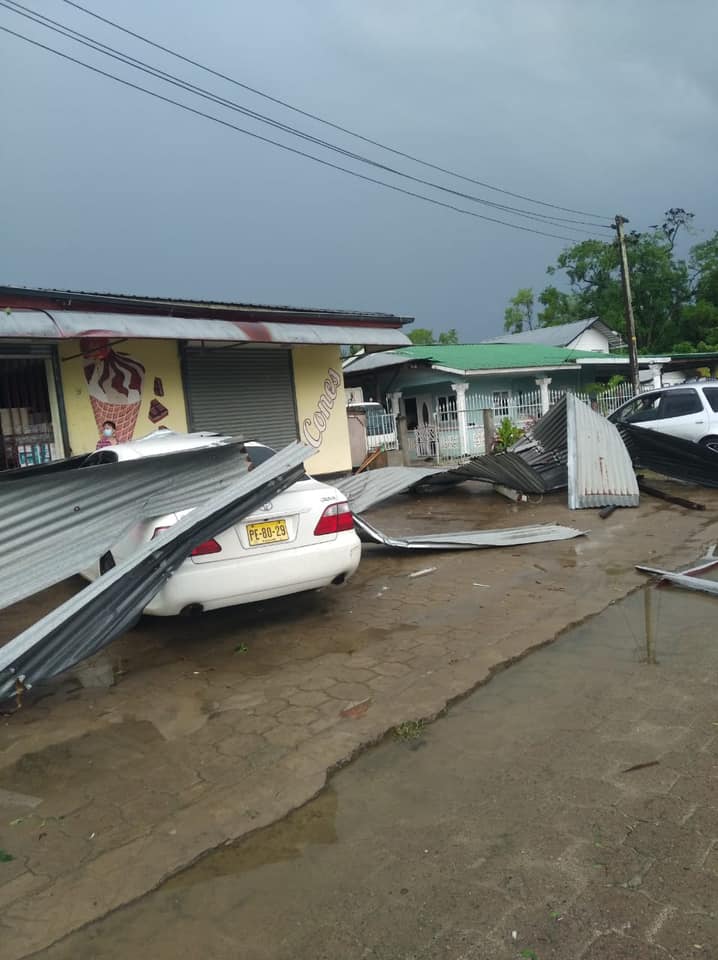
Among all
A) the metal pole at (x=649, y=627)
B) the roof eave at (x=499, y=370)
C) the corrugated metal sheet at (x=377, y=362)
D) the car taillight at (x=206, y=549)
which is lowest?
the metal pole at (x=649, y=627)

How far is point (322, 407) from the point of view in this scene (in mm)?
15133

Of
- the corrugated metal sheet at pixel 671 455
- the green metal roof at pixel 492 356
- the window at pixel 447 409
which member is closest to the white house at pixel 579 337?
the green metal roof at pixel 492 356

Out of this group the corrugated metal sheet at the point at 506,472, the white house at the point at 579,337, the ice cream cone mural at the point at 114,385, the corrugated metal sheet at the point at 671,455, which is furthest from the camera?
the white house at the point at 579,337

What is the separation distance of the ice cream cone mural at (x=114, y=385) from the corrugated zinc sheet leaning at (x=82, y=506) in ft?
22.7

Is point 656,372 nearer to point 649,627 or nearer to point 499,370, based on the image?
point 499,370

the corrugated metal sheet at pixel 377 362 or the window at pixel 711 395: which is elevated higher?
the corrugated metal sheet at pixel 377 362

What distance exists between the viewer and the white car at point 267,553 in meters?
4.86

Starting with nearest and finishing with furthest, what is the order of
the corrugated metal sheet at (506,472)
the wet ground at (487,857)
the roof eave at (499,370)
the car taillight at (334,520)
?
the wet ground at (487,857) → the car taillight at (334,520) → the corrugated metal sheet at (506,472) → the roof eave at (499,370)

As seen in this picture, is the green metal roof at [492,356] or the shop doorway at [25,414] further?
the green metal roof at [492,356]

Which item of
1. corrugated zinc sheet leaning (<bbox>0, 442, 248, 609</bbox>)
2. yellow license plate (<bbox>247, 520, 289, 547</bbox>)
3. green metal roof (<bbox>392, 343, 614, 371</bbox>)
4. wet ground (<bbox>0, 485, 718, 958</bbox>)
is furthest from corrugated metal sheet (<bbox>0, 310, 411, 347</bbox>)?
green metal roof (<bbox>392, 343, 614, 371</bbox>)

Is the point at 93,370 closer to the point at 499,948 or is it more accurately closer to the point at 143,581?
the point at 143,581

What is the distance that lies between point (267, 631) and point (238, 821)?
2.62 meters

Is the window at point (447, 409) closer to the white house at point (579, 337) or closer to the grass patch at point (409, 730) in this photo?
the white house at point (579, 337)

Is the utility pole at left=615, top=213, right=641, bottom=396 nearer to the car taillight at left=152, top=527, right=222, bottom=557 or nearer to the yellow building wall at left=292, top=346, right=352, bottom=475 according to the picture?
the yellow building wall at left=292, top=346, right=352, bottom=475
